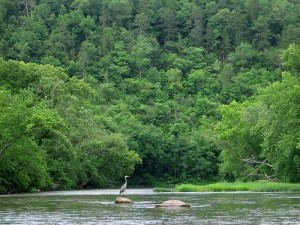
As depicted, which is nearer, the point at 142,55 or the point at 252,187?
the point at 252,187

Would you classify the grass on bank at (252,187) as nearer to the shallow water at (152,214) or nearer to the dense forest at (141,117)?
the dense forest at (141,117)

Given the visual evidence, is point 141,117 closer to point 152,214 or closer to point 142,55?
point 142,55

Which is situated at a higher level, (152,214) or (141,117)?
(141,117)

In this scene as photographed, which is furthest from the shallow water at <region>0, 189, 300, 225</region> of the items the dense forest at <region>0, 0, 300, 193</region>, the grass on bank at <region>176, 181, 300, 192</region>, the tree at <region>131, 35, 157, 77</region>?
the tree at <region>131, 35, 157, 77</region>

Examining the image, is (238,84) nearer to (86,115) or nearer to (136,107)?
(136,107)

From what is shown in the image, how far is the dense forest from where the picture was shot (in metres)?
75.4

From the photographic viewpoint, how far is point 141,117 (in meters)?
157

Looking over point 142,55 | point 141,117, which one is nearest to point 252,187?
point 141,117

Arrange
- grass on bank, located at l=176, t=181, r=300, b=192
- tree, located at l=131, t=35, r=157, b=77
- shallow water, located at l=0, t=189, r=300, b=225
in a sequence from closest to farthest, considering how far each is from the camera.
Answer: shallow water, located at l=0, t=189, r=300, b=225, grass on bank, located at l=176, t=181, r=300, b=192, tree, located at l=131, t=35, r=157, b=77

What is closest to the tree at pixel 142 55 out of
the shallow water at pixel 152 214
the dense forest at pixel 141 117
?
the dense forest at pixel 141 117

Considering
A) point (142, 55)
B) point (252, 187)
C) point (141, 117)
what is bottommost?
point (252, 187)

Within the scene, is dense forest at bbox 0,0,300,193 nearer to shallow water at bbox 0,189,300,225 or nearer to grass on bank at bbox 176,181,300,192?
grass on bank at bbox 176,181,300,192

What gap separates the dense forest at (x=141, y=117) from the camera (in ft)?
247

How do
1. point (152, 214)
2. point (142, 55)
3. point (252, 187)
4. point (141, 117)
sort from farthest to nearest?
point (142, 55)
point (141, 117)
point (252, 187)
point (152, 214)
